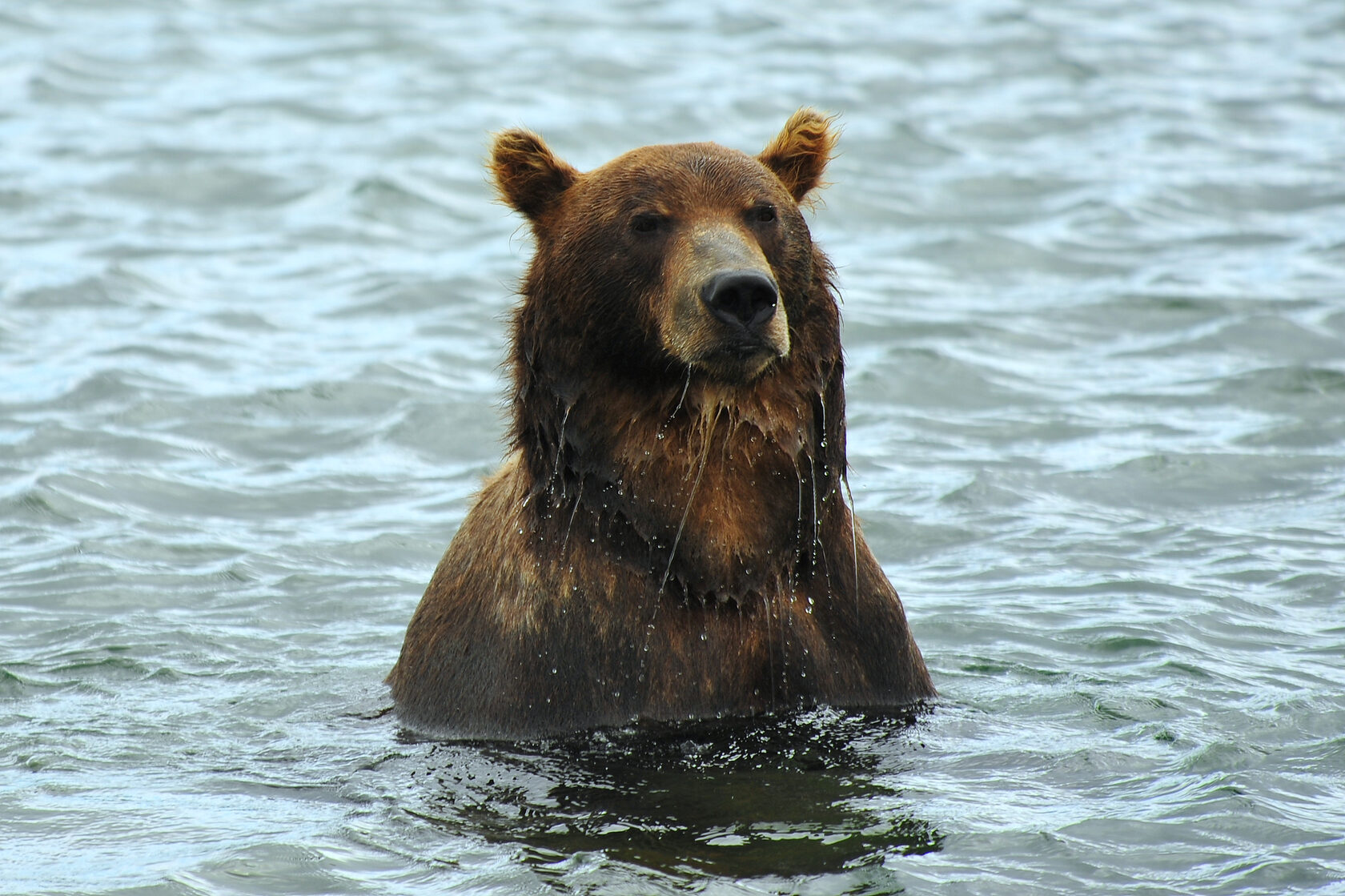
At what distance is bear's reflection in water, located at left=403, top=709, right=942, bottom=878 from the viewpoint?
5.70 metres

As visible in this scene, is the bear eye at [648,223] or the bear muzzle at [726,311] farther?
the bear eye at [648,223]

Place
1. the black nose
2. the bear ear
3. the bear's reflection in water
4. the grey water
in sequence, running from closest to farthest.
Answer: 1. the bear's reflection in water
2. the black nose
3. the grey water
4. the bear ear

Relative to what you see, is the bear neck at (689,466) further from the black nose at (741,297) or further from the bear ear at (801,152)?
the bear ear at (801,152)

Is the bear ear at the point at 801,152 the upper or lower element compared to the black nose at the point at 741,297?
upper

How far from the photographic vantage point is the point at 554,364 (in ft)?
20.9

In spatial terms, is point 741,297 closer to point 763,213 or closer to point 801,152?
point 763,213

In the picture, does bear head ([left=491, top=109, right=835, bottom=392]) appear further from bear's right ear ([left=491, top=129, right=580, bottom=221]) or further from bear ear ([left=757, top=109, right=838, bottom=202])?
bear ear ([left=757, top=109, right=838, bottom=202])

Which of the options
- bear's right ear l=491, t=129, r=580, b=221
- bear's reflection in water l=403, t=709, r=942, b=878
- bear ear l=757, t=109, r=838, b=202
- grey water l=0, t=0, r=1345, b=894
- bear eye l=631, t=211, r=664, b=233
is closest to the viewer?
bear's reflection in water l=403, t=709, r=942, b=878

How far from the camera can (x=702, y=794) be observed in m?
6.14

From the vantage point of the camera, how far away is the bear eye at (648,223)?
6.27m

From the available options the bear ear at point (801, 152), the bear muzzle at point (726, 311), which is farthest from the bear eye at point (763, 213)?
the bear ear at point (801, 152)

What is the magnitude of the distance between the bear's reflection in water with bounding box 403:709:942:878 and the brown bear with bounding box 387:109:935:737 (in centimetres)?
9

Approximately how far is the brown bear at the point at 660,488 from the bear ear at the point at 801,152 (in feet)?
0.71

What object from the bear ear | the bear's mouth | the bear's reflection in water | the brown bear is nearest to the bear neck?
the brown bear
